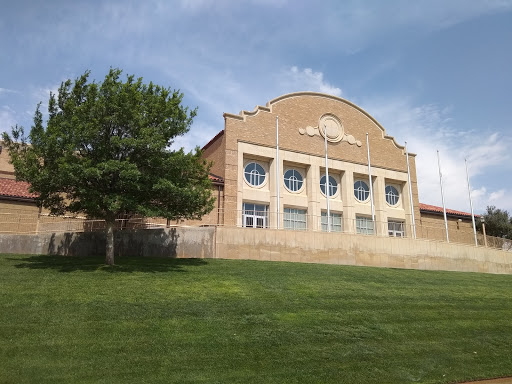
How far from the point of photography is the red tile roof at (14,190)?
22745 mm

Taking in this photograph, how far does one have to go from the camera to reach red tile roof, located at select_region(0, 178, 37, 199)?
74.6ft

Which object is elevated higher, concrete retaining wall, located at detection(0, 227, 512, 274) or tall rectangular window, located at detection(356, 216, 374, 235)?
tall rectangular window, located at detection(356, 216, 374, 235)

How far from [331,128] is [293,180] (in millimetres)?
5508

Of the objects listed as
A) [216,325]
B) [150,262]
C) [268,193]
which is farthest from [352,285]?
[268,193]

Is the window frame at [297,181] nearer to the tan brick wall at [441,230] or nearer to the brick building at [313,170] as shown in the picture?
the brick building at [313,170]

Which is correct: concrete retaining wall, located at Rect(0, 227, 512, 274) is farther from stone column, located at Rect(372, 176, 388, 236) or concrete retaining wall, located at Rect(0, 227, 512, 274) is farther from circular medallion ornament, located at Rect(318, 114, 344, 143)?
circular medallion ornament, located at Rect(318, 114, 344, 143)

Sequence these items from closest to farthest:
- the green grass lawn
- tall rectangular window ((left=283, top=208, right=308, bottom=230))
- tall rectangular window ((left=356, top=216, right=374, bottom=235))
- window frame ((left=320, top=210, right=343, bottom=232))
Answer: the green grass lawn
tall rectangular window ((left=283, top=208, right=308, bottom=230))
window frame ((left=320, top=210, right=343, bottom=232))
tall rectangular window ((left=356, top=216, right=374, bottom=235))

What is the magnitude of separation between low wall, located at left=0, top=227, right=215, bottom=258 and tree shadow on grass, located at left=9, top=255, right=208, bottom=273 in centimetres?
109

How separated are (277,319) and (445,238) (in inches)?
853

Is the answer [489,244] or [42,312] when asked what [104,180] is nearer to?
[42,312]

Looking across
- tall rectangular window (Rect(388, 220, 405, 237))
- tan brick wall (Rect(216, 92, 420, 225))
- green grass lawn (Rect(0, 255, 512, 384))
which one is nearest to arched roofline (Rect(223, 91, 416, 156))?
tan brick wall (Rect(216, 92, 420, 225))

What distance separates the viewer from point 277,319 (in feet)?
35.9

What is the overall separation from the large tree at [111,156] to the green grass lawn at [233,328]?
8.62 ft

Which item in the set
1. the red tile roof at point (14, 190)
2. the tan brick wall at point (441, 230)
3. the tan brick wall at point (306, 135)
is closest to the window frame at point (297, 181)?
the tan brick wall at point (306, 135)
